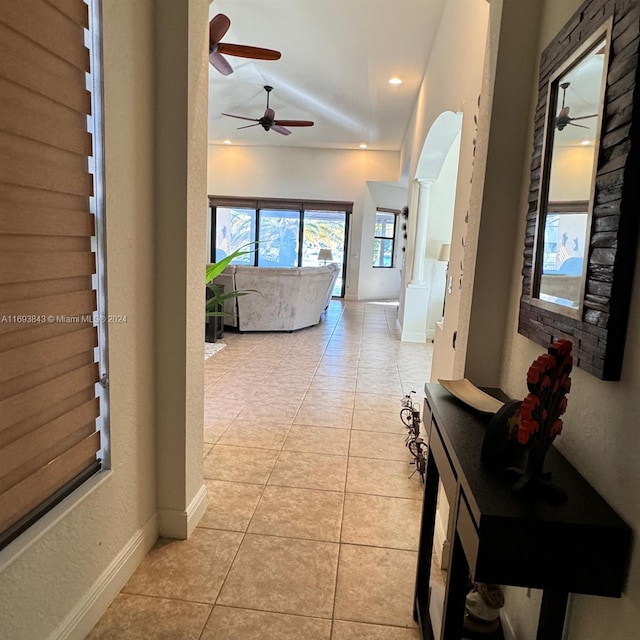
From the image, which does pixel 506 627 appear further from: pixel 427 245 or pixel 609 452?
pixel 427 245

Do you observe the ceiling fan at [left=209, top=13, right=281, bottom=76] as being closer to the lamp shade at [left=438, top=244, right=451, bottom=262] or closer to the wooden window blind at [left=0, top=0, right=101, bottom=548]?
the wooden window blind at [left=0, top=0, right=101, bottom=548]

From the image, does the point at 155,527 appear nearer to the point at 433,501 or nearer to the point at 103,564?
the point at 103,564

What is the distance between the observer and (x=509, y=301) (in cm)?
176

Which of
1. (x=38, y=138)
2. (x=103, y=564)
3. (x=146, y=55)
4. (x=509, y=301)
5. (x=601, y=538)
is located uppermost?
(x=146, y=55)

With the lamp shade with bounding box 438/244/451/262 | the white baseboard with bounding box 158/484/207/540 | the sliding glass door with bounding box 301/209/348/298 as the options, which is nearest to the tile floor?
the white baseboard with bounding box 158/484/207/540

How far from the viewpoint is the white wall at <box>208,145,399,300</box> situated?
10.5 m

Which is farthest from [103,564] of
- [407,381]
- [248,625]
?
[407,381]

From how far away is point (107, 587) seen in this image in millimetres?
1654

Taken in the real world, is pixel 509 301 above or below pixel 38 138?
below

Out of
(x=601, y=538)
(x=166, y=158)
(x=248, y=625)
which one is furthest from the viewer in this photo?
(x=166, y=158)

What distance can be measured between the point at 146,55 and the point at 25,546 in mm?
1636

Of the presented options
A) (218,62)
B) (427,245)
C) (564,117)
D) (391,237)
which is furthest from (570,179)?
(391,237)

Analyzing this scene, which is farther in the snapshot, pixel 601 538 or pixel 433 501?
pixel 433 501

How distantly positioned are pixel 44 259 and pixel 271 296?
5161 mm
